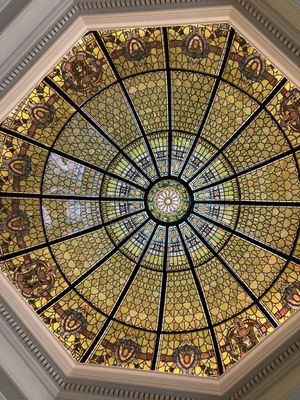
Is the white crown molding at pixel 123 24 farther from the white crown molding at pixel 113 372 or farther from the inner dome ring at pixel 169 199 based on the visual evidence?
the white crown molding at pixel 113 372

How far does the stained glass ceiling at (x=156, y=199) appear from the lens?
26.5ft

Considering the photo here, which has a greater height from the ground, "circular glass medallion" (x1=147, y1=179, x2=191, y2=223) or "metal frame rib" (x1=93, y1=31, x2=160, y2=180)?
"metal frame rib" (x1=93, y1=31, x2=160, y2=180)

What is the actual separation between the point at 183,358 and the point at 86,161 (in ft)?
11.3

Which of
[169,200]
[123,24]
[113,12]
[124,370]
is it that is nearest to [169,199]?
[169,200]

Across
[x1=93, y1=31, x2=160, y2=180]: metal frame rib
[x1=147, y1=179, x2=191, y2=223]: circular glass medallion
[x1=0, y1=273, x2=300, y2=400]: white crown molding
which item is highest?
[x1=93, y1=31, x2=160, y2=180]: metal frame rib

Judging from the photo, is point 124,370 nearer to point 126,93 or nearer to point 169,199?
point 169,199

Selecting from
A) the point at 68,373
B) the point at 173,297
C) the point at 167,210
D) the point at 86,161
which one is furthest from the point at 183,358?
the point at 86,161

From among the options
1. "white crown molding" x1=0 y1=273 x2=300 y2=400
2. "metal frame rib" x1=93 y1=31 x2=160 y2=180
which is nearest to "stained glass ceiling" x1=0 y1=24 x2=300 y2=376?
"metal frame rib" x1=93 y1=31 x2=160 y2=180

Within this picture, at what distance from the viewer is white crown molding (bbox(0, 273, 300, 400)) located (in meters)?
7.62

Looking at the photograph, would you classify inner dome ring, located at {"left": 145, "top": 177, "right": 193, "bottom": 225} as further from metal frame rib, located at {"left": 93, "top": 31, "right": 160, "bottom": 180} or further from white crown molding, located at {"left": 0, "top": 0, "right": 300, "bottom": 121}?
white crown molding, located at {"left": 0, "top": 0, "right": 300, "bottom": 121}

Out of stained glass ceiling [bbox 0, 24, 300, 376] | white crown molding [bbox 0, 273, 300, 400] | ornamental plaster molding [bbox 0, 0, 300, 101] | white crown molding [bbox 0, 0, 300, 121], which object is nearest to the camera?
ornamental plaster molding [bbox 0, 0, 300, 101]

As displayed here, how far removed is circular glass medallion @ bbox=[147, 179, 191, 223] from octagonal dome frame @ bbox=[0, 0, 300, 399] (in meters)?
2.41

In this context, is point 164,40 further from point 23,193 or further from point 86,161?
point 23,193

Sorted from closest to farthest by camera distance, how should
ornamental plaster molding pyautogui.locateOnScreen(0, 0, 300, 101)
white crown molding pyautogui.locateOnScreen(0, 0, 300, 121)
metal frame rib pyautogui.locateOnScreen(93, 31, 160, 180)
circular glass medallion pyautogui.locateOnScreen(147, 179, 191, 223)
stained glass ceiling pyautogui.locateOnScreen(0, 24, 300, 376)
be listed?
1. ornamental plaster molding pyautogui.locateOnScreen(0, 0, 300, 101)
2. white crown molding pyautogui.locateOnScreen(0, 0, 300, 121)
3. metal frame rib pyautogui.locateOnScreen(93, 31, 160, 180)
4. stained glass ceiling pyautogui.locateOnScreen(0, 24, 300, 376)
5. circular glass medallion pyautogui.locateOnScreen(147, 179, 191, 223)
